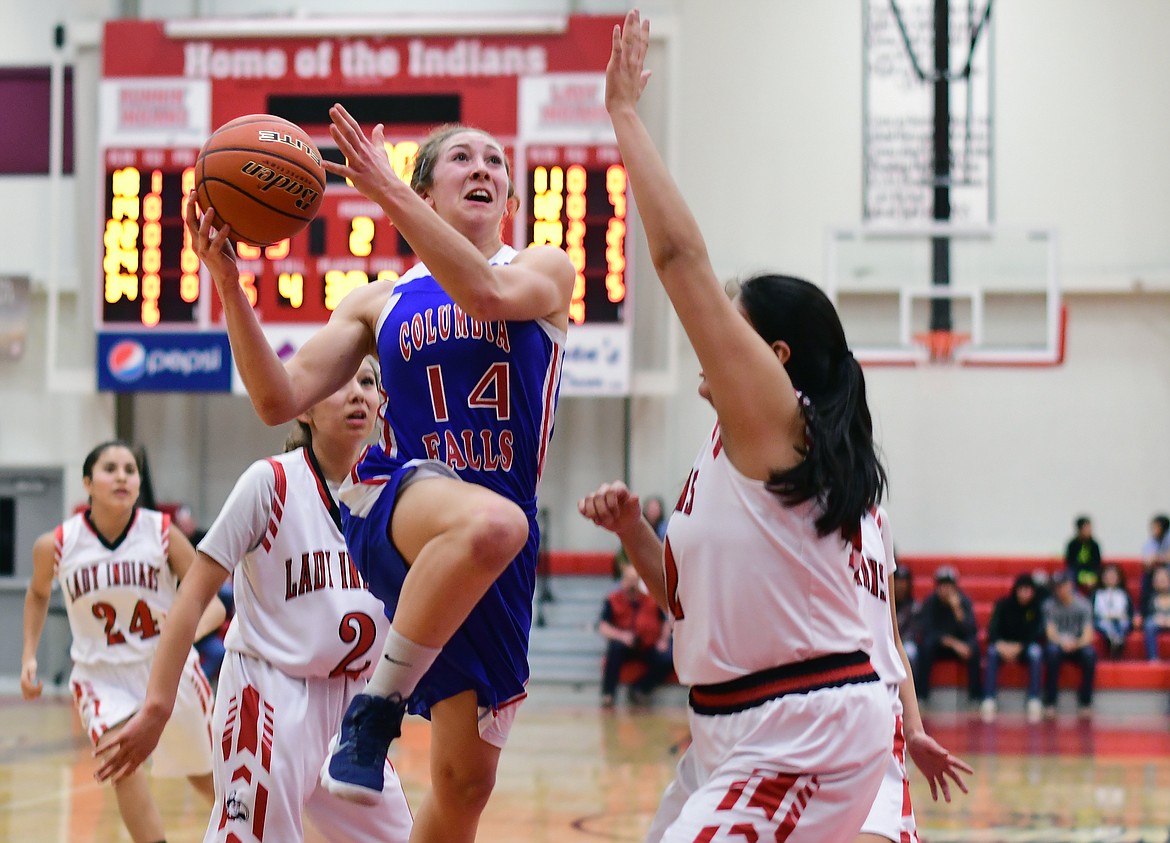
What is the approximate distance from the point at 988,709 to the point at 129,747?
10149 millimetres

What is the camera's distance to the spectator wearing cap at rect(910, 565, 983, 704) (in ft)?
41.1

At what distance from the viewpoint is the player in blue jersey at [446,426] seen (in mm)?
2844

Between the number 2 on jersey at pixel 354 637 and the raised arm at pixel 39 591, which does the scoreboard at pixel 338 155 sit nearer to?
the raised arm at pixel 39 591

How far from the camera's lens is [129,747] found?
335 cm

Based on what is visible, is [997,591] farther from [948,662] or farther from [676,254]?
[676,254]

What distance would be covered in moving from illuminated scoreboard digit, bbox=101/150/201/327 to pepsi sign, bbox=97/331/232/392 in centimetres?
19

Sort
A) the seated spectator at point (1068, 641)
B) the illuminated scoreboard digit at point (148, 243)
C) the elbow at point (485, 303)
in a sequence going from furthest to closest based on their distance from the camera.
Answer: the illuminated scoreboard digit at point (148, 243) → the seated spectator at point (1068, 641) → the elbow at point (485, 303)

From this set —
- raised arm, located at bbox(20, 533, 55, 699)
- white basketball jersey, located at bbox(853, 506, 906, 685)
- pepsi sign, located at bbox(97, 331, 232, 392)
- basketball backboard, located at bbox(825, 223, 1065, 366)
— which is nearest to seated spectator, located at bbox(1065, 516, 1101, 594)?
basketball backboard, located at bbox(825, 223, 1065, 366)

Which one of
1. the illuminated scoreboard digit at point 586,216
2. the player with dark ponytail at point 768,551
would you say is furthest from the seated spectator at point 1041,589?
the player with dark ponytail at point 768,551

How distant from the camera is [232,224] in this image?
313 cm

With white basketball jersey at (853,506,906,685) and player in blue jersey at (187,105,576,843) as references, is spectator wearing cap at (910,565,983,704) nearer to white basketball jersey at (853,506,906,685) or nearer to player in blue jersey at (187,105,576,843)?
white basketball jersey at (853,506,906,685)

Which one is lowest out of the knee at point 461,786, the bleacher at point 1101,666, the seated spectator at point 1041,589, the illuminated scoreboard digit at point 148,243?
the bleacher at point 1101,666

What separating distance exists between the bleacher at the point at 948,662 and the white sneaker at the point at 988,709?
407mm

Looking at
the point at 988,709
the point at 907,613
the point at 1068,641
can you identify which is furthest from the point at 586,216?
the point at 1068,641
